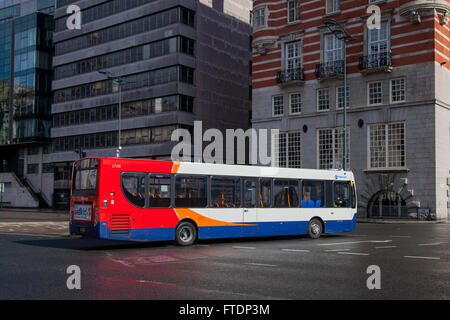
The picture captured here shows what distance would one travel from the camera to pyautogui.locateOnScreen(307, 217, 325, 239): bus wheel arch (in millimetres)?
20766

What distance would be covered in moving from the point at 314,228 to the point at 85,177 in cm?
953

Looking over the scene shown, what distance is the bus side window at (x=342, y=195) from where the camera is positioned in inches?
852

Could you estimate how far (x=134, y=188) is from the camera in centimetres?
1633

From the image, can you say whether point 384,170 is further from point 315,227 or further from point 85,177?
point 85,177

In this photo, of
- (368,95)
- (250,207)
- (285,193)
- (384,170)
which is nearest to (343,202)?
(285,193)

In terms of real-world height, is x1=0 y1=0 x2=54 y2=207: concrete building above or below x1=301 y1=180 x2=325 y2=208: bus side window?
above

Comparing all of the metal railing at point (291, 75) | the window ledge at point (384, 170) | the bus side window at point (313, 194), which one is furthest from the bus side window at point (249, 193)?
the metal railing at point (291, 75)

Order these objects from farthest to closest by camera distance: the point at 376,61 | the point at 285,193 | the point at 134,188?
the point at 376,61
the point at 285,193
the point at 134,188

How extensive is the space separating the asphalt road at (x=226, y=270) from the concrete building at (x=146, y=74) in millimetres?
35817

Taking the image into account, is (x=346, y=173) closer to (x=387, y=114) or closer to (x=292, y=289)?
(x=292, y=289)

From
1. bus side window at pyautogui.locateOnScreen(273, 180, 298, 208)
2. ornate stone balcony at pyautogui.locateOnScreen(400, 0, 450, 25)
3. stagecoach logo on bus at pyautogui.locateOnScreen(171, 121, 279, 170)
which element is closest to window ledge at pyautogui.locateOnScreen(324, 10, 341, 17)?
ornate stone balcony at pyautogui.locateOnScreen(400, 0, 450, 25)

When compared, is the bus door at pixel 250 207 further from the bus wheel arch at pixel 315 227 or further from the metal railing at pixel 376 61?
the metal railing at pixel 376 61

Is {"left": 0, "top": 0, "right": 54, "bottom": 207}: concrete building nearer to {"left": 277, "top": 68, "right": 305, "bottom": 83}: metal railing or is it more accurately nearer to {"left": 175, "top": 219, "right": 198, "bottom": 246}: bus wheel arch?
{"left": 277, "top": 68, "right": 305, "bottom": 83}: metal railing
